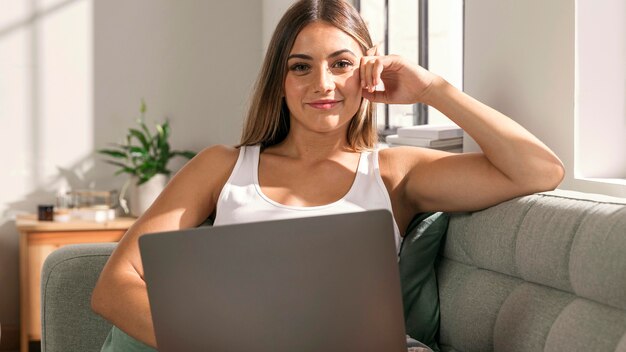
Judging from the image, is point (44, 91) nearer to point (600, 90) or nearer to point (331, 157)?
point (331, 157)

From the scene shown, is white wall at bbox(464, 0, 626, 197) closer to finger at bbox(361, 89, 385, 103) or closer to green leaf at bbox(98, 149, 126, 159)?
finger at bbox(361, 89, 385, 103)

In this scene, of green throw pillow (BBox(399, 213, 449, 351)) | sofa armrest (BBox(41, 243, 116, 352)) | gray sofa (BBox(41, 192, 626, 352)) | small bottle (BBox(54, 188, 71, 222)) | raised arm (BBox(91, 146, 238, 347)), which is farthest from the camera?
small bottle (BBox(54, 188, 71, 222))

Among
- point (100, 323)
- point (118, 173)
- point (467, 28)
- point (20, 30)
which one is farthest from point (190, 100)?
point (100, 323)

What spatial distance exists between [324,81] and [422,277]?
18.6 inches

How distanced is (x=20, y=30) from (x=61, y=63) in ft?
0.87

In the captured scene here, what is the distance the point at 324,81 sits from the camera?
1.96 meters

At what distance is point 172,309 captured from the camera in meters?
1.25

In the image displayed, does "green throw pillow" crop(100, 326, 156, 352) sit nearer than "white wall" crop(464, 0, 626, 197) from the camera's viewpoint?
Yes

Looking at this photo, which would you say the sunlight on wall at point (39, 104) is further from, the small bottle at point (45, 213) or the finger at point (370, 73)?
the finger at point (370, 73)

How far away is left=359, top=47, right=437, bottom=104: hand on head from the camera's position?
76.5 inches

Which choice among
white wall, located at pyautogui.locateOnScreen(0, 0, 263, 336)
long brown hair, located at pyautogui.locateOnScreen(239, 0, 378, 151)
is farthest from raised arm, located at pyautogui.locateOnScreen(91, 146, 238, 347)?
white wall, located at pyautogui.locateOnScreen(0, 0, 263, 336)

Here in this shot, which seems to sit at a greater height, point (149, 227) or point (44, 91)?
point (44, 91)

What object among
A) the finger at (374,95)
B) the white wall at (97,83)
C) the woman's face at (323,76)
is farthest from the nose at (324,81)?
the white wall at (97,83)

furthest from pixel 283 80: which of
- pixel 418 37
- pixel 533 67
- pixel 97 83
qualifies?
pixel 97 83
